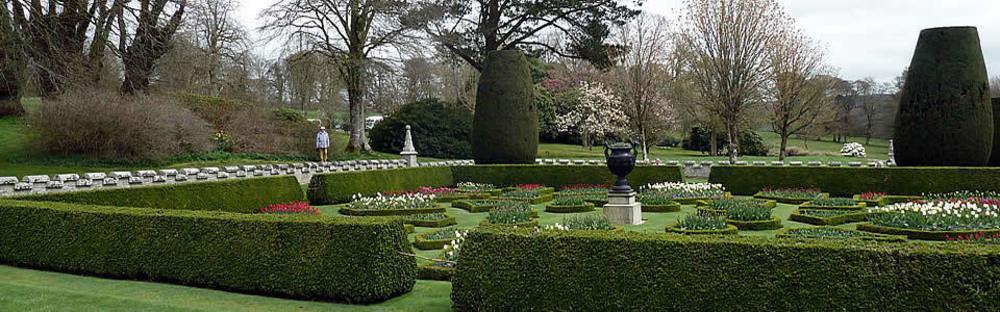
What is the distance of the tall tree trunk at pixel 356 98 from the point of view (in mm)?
28875

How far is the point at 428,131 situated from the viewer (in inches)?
1320

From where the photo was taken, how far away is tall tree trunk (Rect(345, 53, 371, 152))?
94.7 ft

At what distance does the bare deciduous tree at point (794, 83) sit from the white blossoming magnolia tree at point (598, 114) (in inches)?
312

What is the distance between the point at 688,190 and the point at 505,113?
7192 millimetres

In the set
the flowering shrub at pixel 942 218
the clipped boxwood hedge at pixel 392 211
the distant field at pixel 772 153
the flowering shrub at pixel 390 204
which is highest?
the distant field at pixel 772 153

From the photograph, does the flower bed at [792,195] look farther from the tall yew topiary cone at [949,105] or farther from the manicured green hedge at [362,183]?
the manicured green hedge at [362,183]

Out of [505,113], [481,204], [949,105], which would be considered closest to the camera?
[481,204]

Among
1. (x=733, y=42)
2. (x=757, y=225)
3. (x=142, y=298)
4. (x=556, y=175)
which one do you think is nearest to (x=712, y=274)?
(x=142, y=298)

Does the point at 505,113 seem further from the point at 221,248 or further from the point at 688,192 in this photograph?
the point at 221,248

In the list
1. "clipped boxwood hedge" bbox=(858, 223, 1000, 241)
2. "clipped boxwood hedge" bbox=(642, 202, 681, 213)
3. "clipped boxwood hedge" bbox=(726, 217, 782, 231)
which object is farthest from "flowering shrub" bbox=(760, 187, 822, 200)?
"clipped boxwood hedge" bbox=(858, 223, 1000, 241)

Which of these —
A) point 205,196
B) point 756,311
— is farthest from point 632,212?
point 205,196

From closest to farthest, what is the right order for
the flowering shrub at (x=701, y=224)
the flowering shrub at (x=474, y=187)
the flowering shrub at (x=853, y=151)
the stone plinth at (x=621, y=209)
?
1. the flowering shrub at (x=701, y=224)
2. the stone plinth at (x=621, y=209)
3. the flowering shrub at (x=474, y=187)
4. the flowering shrub at (x=853, y=151)

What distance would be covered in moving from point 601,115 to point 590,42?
10371 mm

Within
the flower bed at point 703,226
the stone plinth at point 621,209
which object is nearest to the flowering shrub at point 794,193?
the stone plinth at point 621,209
